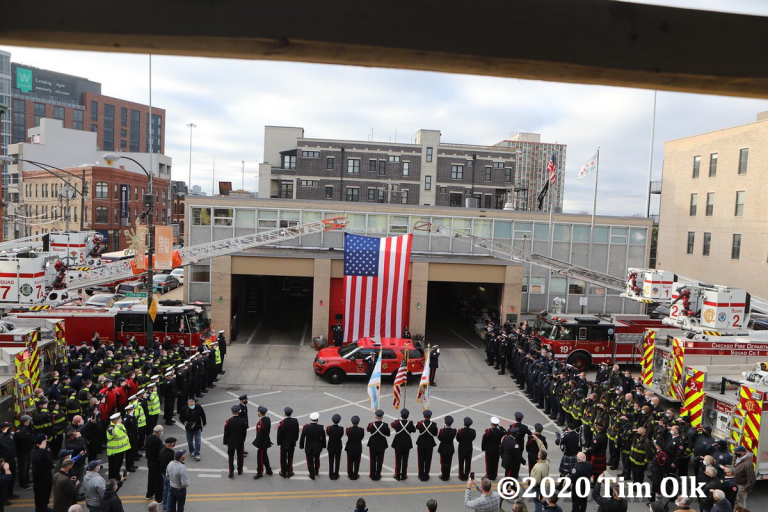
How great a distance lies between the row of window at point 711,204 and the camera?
32.8 metres

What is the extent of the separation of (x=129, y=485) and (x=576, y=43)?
1233cm

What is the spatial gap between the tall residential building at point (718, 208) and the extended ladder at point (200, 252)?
979 inches

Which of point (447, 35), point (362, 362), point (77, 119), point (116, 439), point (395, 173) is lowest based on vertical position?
point (362, 362)

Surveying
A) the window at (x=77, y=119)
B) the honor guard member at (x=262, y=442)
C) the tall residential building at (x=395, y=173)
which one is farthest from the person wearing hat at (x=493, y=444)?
the window at (x=77, y=119)

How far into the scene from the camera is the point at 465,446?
11.8 meters

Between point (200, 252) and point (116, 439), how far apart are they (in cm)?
1291

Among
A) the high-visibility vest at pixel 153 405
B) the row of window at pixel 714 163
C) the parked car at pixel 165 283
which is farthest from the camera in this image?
the parked car at pixel 165 283

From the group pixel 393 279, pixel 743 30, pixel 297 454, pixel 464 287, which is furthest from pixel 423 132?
pixel 743 30

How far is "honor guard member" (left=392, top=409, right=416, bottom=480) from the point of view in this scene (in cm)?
1166

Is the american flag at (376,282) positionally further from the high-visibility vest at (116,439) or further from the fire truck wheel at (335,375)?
the high-visibility vest at (116,439)

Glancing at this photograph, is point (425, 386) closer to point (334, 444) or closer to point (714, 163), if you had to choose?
point (334, 444)

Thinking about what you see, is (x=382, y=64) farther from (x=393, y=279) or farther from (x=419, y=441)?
(x=393, y=279)

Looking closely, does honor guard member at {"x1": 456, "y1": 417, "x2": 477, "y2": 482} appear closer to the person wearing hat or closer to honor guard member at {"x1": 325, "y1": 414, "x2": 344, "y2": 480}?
the person wearing hat

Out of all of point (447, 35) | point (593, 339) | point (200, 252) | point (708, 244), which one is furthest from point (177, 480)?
point (708, 244)
